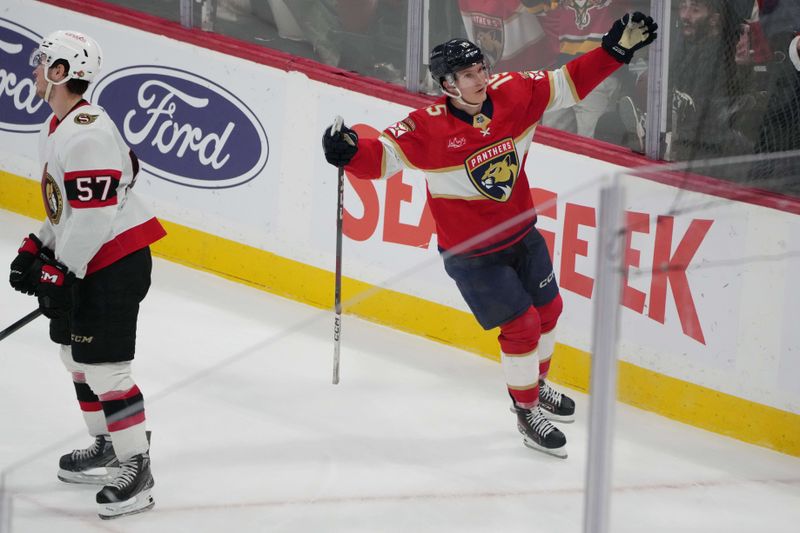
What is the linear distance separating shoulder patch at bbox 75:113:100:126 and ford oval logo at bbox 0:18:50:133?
282 centimetres

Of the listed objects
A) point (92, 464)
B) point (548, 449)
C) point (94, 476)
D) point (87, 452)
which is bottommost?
point (94, 476)

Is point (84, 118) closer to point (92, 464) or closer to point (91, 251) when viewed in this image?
point (91, 251)

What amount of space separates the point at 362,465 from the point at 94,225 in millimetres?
1169

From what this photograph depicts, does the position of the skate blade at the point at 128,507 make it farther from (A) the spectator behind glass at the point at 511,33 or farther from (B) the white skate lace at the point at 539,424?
(A) the spectator behind glass at the point at 511,33

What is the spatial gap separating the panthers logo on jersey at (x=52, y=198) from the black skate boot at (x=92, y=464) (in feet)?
1.85

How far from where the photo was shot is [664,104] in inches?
170

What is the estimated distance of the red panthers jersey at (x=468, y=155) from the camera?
3.67 m

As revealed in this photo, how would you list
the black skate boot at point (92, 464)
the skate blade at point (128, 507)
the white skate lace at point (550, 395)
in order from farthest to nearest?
the white skate lace at point (550, 395) → the skate blade at point (128, 507) → the black skate boot at point (92, 464)

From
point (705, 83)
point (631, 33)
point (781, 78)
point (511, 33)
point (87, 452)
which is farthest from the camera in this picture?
point (511, 33)

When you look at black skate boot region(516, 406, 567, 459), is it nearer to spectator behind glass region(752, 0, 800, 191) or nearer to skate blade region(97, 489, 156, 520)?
skate blade region(97, 489, 156, 520)

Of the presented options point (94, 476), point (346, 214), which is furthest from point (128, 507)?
point (346, 214)

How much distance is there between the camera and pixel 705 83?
418cm

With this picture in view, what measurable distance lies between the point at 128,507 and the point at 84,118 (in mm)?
944

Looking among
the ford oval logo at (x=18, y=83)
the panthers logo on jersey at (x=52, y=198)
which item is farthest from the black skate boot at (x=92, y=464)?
the ford oval logo at (x=18, y=83)
